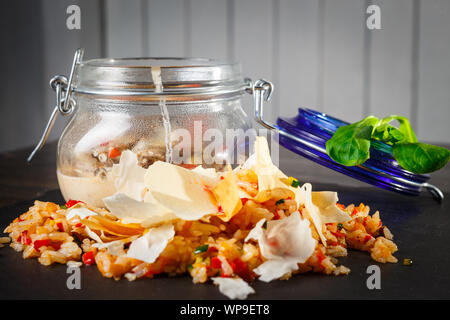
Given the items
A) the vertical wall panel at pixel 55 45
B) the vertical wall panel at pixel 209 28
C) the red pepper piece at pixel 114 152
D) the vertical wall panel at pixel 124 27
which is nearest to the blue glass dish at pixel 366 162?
the red pepper piece at pixel 114 152

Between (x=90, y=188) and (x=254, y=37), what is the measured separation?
5.59 feet

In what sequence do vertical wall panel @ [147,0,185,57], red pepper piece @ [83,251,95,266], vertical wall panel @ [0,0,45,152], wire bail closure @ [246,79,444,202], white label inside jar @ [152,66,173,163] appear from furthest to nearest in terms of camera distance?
vertical wall panel @ [147,0,185,57]
vertical wall panel @ [0,0,45,152]
wire bail closure @ [246,79,444,202]
white label inside jar @ [152,66,173,163]
red pepper piece @ [83,251,95,266]

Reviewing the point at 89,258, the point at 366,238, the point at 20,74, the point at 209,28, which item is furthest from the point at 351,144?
the point at 209,28

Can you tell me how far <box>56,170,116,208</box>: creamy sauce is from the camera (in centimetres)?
94

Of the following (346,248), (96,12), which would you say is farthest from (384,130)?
(96,12)

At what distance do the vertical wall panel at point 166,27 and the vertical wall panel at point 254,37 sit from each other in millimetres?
241

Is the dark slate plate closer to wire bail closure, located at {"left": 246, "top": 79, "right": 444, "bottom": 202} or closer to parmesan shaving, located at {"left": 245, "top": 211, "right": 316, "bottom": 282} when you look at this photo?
parmesan shaving, located at {"left": 245, "top": 211, "right": 316, "bottom": 282}

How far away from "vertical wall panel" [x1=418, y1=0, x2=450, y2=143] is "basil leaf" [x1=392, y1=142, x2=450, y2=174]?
1.47 metres

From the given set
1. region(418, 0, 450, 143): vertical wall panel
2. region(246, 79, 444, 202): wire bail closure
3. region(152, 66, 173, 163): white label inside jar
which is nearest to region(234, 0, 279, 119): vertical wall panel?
region(418, 0, 450, 143): vertical wall panel

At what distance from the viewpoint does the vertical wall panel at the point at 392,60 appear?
2.35 metres

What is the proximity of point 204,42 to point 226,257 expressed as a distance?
200 cm

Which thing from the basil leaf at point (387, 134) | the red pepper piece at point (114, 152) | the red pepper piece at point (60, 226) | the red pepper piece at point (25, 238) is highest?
the basil leaf at point (387, 134)

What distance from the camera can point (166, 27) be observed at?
262 cm

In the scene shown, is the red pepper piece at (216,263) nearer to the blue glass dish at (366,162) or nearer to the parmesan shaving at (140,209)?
the parmesan shaving at (140,209)
